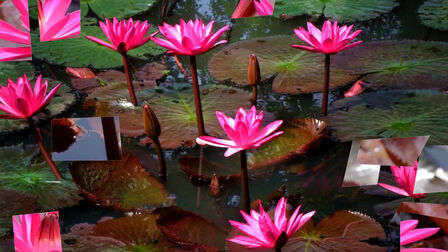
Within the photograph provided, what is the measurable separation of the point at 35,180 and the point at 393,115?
Answer: 429mm

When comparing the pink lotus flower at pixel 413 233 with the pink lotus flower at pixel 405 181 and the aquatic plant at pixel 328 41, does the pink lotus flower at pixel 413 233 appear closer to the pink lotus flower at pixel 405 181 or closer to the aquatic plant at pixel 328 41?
the pink lotus flower at pixel 405 181

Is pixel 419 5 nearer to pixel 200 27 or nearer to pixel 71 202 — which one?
pixel 200 27

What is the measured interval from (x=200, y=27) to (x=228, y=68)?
0.42ft

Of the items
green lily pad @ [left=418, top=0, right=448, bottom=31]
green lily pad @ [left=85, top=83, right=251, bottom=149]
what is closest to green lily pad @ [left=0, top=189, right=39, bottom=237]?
green lily pad @ [left=85, top=83, right=251, bottom=149]

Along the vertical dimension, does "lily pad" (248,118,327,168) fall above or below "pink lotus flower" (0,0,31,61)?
below

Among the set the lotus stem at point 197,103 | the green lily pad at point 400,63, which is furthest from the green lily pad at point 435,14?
the lotus stem at point 197,103

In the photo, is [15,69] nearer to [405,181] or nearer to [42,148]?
[42,148]

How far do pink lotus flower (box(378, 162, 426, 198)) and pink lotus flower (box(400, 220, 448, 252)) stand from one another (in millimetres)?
32

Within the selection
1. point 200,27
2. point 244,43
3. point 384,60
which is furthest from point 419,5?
point 200,27

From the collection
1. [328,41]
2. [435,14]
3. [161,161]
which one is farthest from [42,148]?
[435,14]

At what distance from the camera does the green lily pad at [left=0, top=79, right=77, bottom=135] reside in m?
0.72

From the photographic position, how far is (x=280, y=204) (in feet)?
1.94

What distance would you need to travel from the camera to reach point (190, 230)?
601 millimetres

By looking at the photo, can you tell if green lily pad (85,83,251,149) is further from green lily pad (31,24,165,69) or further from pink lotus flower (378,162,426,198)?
pink lotus flower (378,162,426,198)
